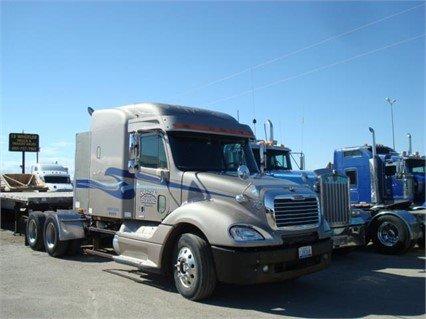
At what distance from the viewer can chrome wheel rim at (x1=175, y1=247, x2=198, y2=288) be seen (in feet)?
23.6

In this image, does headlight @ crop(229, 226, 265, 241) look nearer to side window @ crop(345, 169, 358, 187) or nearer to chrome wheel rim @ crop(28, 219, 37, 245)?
chrome wheel rim @ crop(28, 219, 37, 245)

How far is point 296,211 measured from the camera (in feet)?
24.9

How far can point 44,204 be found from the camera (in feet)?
45.1

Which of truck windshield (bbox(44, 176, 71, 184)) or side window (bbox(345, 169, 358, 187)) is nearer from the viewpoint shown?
side window (bbox(345, 169, 358, 187))

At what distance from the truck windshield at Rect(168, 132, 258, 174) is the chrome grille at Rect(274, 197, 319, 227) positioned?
1627 millimetres

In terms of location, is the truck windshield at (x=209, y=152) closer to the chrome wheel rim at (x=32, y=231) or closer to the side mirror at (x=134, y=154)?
the side mirror at (x=134, y=154)

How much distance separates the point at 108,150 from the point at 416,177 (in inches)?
390

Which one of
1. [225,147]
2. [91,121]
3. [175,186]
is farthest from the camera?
[91,121]

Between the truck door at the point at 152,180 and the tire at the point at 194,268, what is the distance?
111 cm

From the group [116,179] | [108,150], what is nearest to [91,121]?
[108,150]

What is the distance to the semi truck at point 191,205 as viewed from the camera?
7.00m

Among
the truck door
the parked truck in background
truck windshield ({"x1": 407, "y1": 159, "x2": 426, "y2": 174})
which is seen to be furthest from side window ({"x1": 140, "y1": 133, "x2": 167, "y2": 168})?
the parked truck in background

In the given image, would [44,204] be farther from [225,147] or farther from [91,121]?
[225,147]

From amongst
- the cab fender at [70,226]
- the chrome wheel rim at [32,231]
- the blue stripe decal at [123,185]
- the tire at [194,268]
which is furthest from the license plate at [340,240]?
the chrome wheel rim at [32,231]
